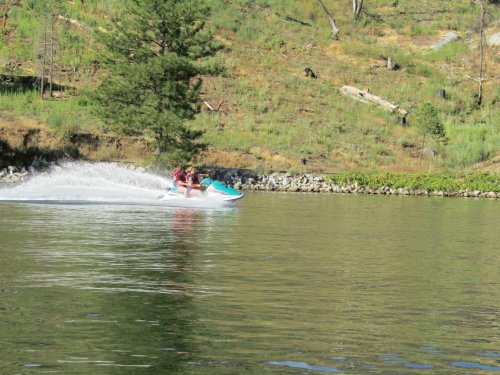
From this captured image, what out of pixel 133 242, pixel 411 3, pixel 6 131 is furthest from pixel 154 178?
pixel 411 3

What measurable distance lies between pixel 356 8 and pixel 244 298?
7581 centimetres

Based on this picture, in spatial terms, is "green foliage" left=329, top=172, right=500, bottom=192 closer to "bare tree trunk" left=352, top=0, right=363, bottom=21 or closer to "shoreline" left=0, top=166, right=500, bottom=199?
"shoreline" left=0, top=166, right=500, bottom=199

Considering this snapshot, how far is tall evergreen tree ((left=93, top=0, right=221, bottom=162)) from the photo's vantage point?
4688 centimetres

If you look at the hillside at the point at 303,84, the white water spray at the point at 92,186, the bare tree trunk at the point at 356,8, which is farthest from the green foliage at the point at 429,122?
the bare tree trunk at the point at 356,8

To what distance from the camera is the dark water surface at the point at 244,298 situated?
37.6 ft

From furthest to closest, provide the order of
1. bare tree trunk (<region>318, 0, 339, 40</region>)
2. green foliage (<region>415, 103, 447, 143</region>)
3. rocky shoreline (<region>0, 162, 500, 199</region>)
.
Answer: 1. bare tree trunk (<region>318, 0, 339, 40</region>)
2. green foliage (<region>415, 103, 447, 143</region>)
3. rocky shoreline (<region>0, 162, 500, 199</region>)

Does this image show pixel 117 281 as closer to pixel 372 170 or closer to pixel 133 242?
pixel 133 242

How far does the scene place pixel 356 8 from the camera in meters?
88.4

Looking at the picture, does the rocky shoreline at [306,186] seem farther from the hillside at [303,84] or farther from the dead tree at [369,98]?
the dead tree at [369,98]

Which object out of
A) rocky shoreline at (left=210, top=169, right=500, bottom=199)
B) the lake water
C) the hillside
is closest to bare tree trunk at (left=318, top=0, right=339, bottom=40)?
the hillside

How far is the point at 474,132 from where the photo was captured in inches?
2483

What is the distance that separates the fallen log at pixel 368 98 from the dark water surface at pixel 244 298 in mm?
36519

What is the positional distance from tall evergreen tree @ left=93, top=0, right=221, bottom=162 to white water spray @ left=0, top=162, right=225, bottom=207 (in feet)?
7.24

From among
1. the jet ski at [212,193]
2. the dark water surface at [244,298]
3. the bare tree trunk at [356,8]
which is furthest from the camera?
the bare tree trunk at [356,8]
